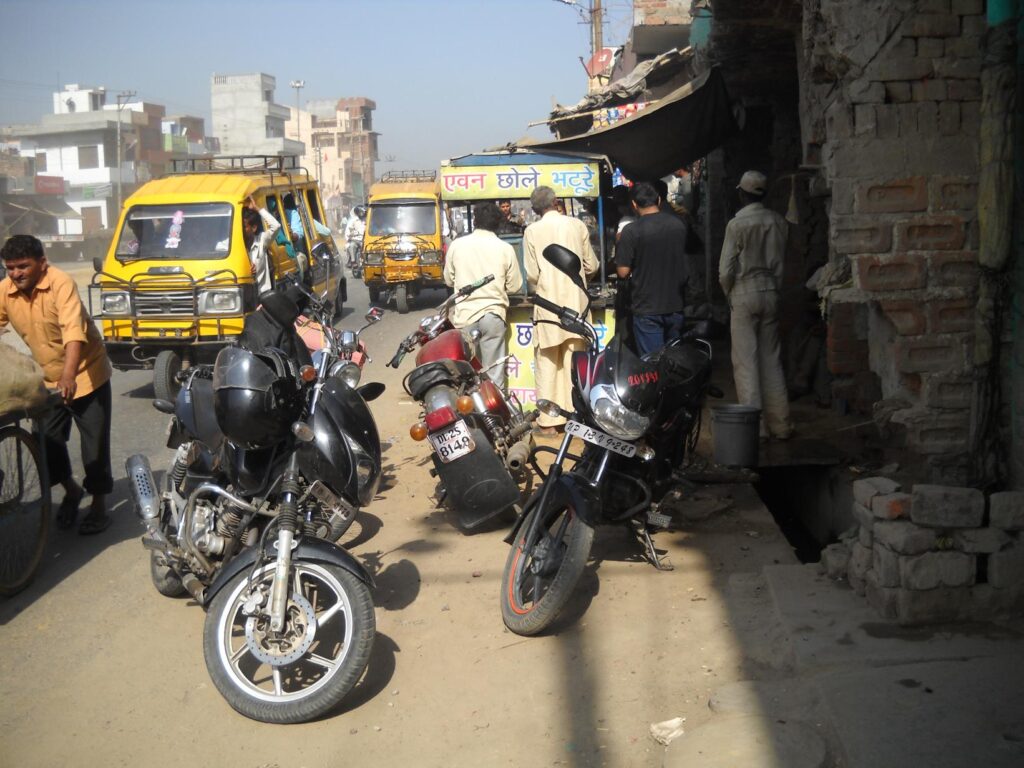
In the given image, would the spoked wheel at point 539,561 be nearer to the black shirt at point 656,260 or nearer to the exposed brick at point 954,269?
the exposed brick at point 954,269

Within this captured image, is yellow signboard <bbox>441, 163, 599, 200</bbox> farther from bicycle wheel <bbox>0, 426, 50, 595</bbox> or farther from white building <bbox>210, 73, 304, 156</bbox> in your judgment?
white building <bbox>210, 73, 304, 156</bbox>

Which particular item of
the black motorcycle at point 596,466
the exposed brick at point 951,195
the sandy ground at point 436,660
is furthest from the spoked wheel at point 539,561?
the exposed brick at point 951,195

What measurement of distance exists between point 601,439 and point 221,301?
7056mm

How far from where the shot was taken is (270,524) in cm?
370

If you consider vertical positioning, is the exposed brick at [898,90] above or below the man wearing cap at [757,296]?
above

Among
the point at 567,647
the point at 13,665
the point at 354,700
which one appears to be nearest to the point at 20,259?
the point at 13,665

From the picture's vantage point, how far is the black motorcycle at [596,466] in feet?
13.9

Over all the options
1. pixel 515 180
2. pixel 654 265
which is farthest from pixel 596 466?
pixel 515 180

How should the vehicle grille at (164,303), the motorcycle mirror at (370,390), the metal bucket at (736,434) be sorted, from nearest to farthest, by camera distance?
the motorcycle mirror at (370,390)
the metal bucket at (736,434)
the vehicle grille at (164,303)

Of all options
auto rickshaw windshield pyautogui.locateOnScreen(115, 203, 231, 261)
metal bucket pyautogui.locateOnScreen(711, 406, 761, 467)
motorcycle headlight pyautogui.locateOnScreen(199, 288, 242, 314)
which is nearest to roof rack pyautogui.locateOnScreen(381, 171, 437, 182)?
auto rickshaw windshield pyautogui.locateOnScreen(115, 203, 231, 261)

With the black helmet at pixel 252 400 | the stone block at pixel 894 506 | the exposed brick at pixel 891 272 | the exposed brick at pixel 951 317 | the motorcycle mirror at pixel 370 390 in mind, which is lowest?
the stone block at pixel 894 506

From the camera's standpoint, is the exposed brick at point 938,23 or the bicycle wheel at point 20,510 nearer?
the exposed brick at point 938,23

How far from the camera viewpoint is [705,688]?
3.79m

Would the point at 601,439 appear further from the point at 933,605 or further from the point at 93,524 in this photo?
the point at 93,524
